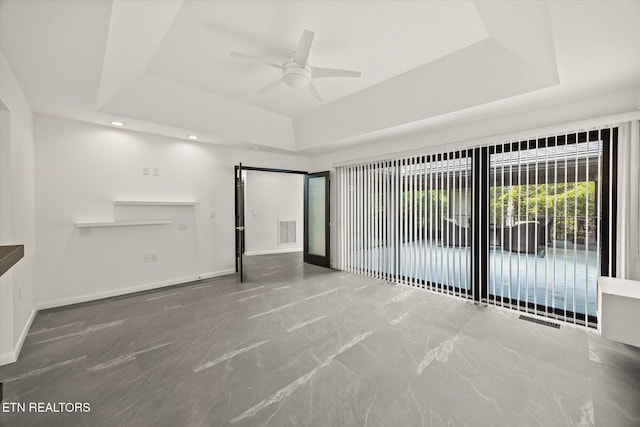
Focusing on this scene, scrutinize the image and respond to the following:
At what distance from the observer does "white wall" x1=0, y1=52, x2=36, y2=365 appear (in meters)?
2.23

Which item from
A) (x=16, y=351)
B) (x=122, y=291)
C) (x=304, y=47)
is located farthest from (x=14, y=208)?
(x=304, y=47)

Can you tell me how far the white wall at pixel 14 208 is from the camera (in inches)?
87.7

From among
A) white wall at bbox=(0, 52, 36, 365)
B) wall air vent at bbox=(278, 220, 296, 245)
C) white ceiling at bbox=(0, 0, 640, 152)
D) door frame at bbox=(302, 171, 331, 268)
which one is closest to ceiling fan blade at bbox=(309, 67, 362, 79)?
white ceiling at bbox=(0, 0, 640, 152)

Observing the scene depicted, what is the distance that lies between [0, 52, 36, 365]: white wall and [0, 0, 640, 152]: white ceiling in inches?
10.5

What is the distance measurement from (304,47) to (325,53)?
0.64 metres

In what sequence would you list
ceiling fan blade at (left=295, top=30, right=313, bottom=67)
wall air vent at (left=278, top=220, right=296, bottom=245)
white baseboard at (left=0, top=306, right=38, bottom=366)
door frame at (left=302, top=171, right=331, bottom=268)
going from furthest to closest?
wall air vent at (left=278, top=220, right=296, bottom=245) → door frame at (left=302, top=171, right=331, bottom=268) → white baseboard at (left=0, top=306, right=38, bottom=366) → ceiling fan blade at (left=295, top=30, right=313, bottom=67)

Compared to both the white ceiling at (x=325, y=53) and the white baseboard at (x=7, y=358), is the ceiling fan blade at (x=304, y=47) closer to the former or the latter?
the white ceiling at (x=325, y=53)

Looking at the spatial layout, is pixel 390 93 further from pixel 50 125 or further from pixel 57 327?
pixel 57 327

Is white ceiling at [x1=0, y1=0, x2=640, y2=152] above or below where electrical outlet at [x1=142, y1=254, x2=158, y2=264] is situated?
above

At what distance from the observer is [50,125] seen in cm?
343

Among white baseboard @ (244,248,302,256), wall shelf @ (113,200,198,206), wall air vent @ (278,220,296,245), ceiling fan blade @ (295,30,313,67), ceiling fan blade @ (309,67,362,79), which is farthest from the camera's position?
wall air vent @ (278,220,296,245)

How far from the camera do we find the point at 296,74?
264 centimetres

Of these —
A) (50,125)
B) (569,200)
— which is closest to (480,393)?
(569,200)

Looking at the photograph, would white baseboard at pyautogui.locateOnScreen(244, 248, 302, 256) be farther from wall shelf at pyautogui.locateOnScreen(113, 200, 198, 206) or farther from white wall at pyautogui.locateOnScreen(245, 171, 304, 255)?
wall shelf at pyautogui.locateOnScreen(113, 200, 198, 206)
